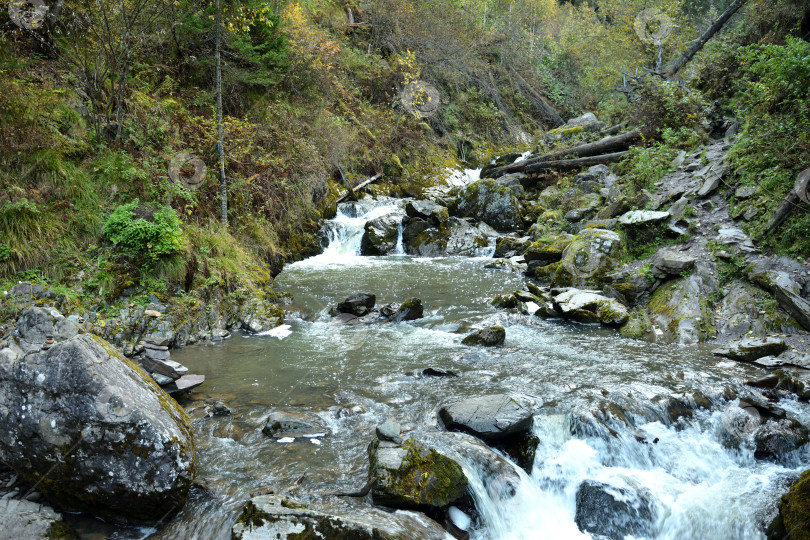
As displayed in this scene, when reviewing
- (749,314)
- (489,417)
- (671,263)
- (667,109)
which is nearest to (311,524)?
(489,417)

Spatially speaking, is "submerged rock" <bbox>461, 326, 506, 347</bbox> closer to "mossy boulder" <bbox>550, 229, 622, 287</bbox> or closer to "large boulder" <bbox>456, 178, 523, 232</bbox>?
"mossy boulder" <bbox>550, 229, 622, 287</bbox>

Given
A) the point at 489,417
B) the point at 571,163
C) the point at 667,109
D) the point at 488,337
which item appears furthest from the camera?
the point at 571,163

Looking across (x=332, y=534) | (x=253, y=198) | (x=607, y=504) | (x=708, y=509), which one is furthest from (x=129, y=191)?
(x=708, y=509)

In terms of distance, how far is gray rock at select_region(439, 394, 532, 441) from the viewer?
4961 mm

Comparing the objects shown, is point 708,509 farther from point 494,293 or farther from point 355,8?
point 355,8

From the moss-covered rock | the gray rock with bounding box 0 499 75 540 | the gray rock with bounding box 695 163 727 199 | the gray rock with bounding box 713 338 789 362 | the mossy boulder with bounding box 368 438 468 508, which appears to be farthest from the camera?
the gray rock with bounding box 695 163 727 199

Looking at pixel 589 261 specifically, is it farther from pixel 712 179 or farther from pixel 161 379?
pixel 161 379

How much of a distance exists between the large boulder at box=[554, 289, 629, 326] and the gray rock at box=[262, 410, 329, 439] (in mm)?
5980

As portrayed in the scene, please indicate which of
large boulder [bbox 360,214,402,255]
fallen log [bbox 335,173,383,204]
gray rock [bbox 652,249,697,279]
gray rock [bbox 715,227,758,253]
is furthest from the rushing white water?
gray rock [bbox 715,227,758,253]

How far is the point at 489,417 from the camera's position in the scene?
5.09 meters

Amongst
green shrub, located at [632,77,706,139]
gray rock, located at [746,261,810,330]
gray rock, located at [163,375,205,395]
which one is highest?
green shrub, located at [632,77,706,139]

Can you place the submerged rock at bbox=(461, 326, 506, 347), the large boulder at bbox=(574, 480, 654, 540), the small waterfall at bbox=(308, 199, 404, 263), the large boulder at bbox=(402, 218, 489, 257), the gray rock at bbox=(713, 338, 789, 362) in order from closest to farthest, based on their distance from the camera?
the large boulder at bbox=(574, 480, 654, 540) < the gray rock at bbox=(713, 338, 789, 362) < the submerged rock at bbox=(461, 326, 506, 347) < the small waterfall at bbox=(308, 199, 404, 263) < the large boulder at bbox=(402, 218, 489, 257)

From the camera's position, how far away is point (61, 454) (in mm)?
3572

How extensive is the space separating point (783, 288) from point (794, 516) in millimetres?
5031
